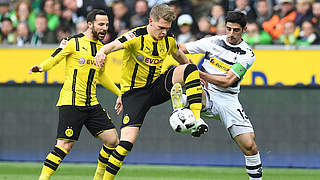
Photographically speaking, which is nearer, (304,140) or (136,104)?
(136,104)

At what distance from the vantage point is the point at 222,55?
9.08m

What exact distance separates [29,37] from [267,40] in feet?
16.3

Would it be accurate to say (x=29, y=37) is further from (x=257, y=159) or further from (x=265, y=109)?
(x=257, y=159)

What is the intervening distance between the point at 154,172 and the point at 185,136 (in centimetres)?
120

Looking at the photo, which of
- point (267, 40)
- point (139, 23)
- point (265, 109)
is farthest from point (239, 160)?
point (139, 23)

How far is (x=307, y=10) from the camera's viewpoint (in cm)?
1410

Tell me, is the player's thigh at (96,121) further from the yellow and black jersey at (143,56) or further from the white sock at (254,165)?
the white sock at (254,165)

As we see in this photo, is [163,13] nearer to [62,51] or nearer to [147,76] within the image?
[147,76]

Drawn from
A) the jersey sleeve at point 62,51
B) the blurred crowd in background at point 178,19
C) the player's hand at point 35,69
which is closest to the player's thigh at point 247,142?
the jersey sleeve at point 62,51

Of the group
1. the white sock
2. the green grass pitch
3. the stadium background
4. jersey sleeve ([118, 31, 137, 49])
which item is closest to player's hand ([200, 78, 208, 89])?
the white sock

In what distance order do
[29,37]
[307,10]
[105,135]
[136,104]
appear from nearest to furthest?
[136,104] → [105,135] → [307,10] → [29,37]

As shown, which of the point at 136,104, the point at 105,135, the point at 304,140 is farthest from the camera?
the point at 304,140

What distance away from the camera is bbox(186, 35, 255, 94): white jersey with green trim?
906cm

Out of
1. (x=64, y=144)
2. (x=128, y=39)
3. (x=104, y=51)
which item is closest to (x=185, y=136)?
(x=64, y=144)
